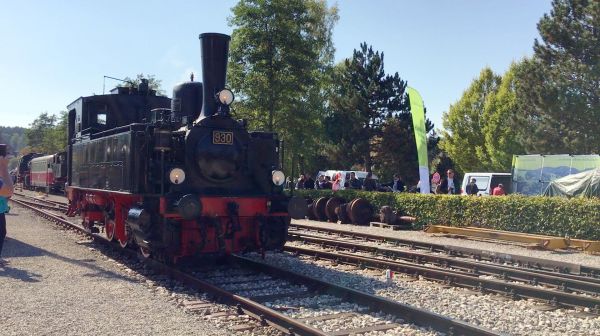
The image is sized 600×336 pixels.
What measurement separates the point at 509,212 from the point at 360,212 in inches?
212

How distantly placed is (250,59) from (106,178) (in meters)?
17.1

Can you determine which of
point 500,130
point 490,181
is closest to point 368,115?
point 500,130

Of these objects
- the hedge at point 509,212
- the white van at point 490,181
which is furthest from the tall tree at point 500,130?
the hedge at point 509,212

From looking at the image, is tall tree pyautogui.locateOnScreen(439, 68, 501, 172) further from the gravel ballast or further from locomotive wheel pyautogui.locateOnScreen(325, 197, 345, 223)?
the gravel ballast

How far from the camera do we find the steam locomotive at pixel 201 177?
29.4ft

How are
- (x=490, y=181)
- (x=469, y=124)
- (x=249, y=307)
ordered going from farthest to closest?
(x=469, y=124) → (x=490, y=181) → (x=249, y=307)

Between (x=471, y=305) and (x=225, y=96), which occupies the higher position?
(x=225, y=96)

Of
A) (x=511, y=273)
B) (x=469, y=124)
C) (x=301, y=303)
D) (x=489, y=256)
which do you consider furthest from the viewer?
(x=469, y=124)

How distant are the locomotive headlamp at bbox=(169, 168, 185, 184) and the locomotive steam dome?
1.50 feet

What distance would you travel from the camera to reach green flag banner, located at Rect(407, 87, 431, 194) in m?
20.5

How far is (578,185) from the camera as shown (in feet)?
61.2

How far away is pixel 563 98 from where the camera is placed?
3100 centimetres

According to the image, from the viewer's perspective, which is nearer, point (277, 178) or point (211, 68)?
point (211, 68)

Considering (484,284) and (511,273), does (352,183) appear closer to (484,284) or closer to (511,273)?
(511,273)
